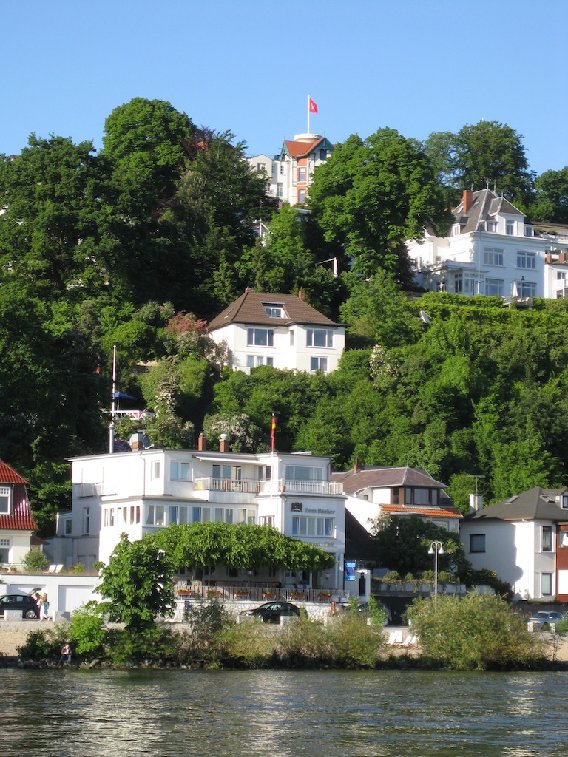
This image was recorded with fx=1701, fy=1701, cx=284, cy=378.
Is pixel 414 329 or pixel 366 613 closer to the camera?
pixel 366 613

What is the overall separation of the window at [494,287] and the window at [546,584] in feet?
120

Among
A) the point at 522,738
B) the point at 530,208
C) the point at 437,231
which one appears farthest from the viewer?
the point at 530,208

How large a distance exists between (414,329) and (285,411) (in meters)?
12.7

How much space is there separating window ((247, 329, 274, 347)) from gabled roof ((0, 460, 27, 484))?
26.7 meters

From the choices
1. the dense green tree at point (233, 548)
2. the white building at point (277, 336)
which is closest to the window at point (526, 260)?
the white building at point (277, 336)

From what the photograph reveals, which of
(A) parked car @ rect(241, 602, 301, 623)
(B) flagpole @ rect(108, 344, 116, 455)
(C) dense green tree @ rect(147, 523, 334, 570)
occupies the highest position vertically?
(B) flagpole @ rect(108, 344, 116, 455)

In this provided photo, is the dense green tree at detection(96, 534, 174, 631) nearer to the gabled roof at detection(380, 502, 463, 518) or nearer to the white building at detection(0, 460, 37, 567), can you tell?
the white building at detection(0, 460, 37, 567)

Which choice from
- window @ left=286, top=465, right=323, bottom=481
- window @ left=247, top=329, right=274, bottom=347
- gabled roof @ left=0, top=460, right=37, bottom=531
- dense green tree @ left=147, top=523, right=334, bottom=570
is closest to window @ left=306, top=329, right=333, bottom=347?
window @ left=247, top=329, right=274, bottom=347

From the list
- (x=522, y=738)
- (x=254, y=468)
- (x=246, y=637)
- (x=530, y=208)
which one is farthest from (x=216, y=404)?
(x=530, y=208)

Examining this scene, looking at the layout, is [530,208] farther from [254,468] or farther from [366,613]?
[366,613]

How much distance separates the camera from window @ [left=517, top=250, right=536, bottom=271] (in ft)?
422

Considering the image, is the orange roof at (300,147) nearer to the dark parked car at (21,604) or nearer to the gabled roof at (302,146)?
the gabled roof at (302,146)

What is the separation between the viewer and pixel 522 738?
1962 inches

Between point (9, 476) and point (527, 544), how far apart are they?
2895 cm
